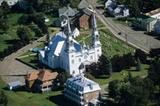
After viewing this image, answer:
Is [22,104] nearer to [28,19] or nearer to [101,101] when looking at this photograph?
[101,101]

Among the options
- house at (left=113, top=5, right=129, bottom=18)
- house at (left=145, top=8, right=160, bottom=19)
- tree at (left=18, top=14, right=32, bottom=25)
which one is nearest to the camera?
house at (left=145, top=8, right=160, bottom=19)

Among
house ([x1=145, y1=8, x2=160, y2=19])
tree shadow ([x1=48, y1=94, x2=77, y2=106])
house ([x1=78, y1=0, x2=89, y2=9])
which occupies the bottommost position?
tree shadow ([x1=48, y1=94, x2=77, y2=106])

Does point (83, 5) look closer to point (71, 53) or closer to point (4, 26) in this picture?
point (4, 26)

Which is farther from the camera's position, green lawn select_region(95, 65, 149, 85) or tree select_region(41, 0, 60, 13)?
tree select_region(41, 0, 60, 13)

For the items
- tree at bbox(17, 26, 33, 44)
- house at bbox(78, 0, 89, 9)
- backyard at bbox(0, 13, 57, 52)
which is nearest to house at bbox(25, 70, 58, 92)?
backyard at bbox(0, 13, 57, 52)

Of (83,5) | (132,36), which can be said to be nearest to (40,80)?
(132,36)

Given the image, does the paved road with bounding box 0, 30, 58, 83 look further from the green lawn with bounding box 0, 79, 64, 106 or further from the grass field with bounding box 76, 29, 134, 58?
the grass field with bounding box 76, 29, 134, 58

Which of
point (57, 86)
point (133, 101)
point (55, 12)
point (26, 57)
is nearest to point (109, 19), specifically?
point (55, 12)
